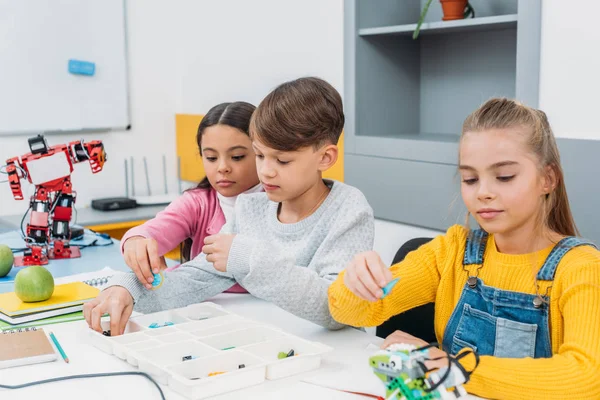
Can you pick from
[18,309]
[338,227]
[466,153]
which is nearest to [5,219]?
[18,309]

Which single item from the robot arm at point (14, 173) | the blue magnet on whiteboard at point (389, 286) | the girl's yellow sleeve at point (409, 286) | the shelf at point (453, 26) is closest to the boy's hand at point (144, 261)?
the girl's yellow sleeve at point (409, 286)

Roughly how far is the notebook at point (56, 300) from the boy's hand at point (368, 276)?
0.64m

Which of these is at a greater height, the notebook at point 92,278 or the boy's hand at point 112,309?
the boy's hand at point 112,309

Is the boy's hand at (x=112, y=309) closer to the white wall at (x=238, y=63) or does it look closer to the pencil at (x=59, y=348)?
the pencil at (x=59, y=348)

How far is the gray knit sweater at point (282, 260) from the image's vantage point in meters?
1.24

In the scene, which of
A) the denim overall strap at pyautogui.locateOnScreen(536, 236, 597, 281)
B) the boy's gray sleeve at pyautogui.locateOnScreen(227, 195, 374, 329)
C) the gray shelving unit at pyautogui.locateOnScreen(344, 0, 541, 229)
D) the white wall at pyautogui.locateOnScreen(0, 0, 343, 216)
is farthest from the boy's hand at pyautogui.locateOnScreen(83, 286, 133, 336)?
the white wall at pyautogui.locateOnScreen(0, 0, 343, 216)

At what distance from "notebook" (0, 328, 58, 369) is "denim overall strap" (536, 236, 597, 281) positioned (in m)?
0.80

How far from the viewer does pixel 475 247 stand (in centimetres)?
127

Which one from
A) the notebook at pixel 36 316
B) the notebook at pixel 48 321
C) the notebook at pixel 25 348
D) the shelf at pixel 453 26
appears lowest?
the notebook at pixel 48 321

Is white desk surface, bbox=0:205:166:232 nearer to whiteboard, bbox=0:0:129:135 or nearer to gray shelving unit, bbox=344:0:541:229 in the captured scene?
whiteboard, bbox=0:0:129:135

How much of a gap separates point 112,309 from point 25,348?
0.16 meters

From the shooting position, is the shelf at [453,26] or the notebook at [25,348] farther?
the shelf at [453,26]

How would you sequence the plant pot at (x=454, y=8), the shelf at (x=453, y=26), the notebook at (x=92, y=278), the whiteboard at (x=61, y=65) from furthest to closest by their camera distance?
1. the whiteboard at (x=61, y=65)
2. the plant pot at (x=454, y=8)
3. the shelf at (x=453, y=26)
4. the notebook at (x=92, y=278)

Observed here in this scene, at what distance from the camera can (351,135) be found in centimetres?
277
